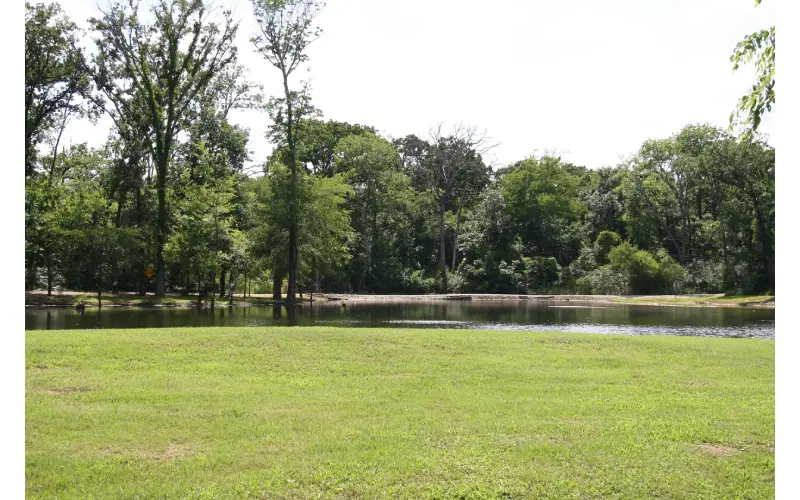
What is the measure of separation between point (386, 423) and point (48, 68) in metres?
42.8

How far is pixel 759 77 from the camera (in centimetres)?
639

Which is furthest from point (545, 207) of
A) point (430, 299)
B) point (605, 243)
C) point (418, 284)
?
point (430, 299)

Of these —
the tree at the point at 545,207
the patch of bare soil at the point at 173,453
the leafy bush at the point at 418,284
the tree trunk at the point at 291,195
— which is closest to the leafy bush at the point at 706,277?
the tree at the point at 545,207

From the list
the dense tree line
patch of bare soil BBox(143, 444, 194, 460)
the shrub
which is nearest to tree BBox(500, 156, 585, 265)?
the dense tree line

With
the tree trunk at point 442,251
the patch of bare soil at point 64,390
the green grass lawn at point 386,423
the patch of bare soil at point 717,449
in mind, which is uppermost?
the tree trunk at point 442,251

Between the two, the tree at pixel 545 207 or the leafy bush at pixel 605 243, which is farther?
the tree at pixel 545 207

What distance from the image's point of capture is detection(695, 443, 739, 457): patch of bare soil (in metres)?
6.31

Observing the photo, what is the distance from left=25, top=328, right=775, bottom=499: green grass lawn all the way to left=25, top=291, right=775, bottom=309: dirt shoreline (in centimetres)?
2477

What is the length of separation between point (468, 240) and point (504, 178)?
747 cm

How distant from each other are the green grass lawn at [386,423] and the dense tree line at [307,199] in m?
25.5

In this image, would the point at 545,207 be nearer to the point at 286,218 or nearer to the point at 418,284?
the point at 418,284

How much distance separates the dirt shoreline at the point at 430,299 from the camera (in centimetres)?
3503

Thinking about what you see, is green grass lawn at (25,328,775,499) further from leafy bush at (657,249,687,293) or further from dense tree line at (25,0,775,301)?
leafy bush at (657,249,687,293)

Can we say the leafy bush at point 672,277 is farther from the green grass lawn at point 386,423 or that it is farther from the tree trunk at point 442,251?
the green grass lawn at point 386,423
